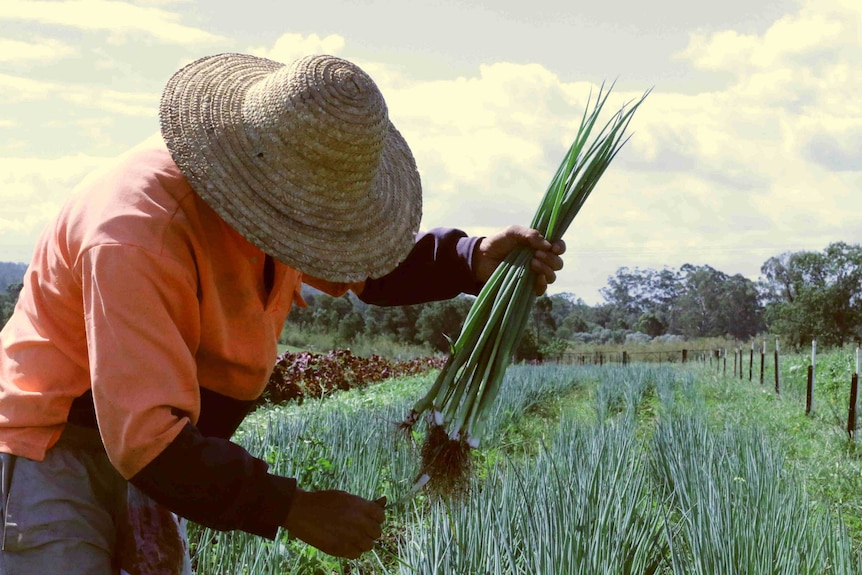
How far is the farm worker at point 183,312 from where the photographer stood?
1.31 m

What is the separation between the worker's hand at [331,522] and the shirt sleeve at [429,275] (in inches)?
30.1

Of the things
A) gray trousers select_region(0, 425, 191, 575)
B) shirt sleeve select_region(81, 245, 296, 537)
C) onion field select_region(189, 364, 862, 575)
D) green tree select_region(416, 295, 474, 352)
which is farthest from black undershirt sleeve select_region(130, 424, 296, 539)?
green tree select_region(416, 295, 474, 352)

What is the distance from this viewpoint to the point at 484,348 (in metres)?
2.13

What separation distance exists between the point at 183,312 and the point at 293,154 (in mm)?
321

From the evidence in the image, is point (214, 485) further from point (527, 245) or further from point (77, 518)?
point (527, 245)

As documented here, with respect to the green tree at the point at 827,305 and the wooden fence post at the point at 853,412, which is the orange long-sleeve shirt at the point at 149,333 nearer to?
the wooden fence post at the point at 853,412

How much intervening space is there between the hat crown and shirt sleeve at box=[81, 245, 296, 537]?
10.3 inches

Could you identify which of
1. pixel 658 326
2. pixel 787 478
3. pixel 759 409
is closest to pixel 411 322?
pixel 759 409

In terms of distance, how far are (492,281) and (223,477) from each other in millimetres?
916

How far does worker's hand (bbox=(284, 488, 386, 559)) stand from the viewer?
4.58 ft

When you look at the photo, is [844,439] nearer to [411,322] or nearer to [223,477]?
[223,477]

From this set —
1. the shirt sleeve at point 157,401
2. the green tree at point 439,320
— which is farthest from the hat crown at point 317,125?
the green tree at point 439,320

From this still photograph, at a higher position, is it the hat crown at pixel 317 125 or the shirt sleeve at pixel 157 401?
the hat crown at pixel 317 125

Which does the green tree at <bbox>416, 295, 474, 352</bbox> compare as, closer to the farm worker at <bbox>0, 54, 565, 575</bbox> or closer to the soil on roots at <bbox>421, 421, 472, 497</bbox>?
the soil on roots at <bbox>421, 421, 472, 497</bbox>
